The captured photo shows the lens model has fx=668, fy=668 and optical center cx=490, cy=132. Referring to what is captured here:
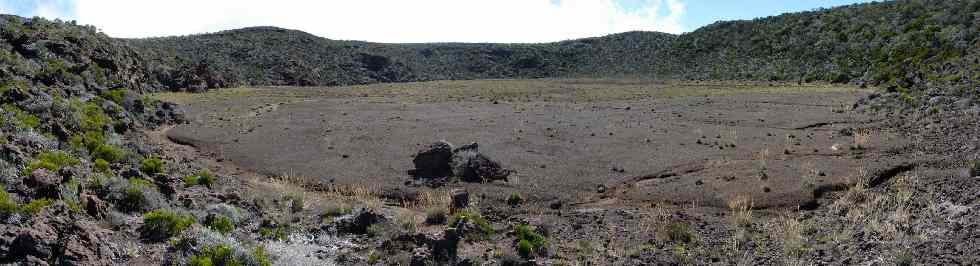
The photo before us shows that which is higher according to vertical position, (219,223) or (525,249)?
(219,223)

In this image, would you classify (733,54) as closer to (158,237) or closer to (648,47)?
(648,47)

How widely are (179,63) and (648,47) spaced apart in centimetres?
5501

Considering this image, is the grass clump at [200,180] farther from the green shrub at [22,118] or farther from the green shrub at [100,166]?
the green shrub at [22,118]

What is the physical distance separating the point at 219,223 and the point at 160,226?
1274 millimetres

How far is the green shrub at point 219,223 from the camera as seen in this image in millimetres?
11969

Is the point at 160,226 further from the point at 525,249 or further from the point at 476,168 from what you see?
the point at 476,168

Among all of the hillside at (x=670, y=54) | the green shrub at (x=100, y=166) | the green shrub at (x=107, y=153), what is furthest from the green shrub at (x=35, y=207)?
the hillside at (x=670, y=54)

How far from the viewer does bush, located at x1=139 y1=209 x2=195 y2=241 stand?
10.8 metres

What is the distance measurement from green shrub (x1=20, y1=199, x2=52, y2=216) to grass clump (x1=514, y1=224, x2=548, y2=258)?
7.49 m

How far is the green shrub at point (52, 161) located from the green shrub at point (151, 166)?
1801 mm

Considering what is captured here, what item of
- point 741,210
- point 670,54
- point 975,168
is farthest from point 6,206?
point 670,54

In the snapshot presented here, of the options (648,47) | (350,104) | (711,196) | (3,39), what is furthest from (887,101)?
(648,47)

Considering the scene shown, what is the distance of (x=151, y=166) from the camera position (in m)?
15.6

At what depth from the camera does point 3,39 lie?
2348 cm
